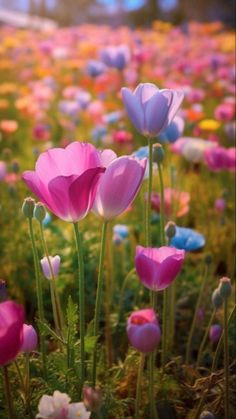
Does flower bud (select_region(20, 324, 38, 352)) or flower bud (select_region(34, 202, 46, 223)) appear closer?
flower bud (select_region(20, 324, 38, 352))

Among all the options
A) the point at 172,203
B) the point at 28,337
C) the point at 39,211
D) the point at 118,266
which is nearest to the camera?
the point at 28,337

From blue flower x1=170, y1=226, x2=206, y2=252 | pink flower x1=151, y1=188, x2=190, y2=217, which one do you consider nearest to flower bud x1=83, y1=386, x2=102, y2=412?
blue flower x1=170, y1=226, x2=206, y2=252

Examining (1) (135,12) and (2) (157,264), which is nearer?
(2) (157,264)

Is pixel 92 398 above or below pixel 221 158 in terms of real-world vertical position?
below

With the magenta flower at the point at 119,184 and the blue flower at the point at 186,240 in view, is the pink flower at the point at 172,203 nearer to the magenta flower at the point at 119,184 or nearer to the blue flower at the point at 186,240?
the blue flower at the point at 186,240

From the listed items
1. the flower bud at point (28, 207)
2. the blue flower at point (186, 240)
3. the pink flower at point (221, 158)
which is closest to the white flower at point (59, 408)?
the flower bud at point (28, 207)

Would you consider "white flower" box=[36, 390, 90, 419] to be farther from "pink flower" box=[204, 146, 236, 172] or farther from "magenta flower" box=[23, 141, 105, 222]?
"pink flower" box=[204, 146, 236, 172]

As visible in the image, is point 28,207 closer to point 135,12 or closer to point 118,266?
point 118,266

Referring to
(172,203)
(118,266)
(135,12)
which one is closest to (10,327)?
(172,203)
